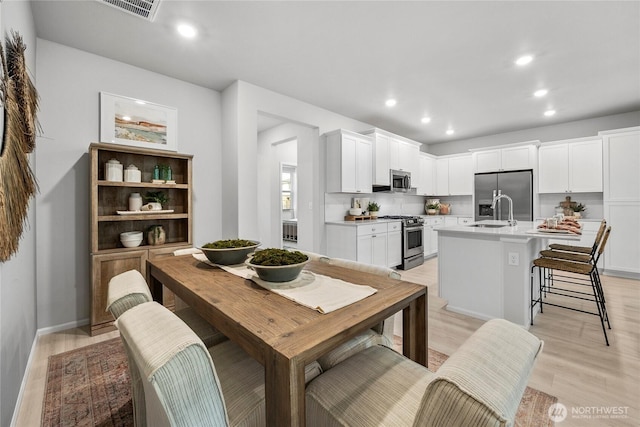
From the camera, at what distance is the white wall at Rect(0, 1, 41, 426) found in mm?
1373

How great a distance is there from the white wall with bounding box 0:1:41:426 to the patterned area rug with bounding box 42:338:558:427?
0.19m

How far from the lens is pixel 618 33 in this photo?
2525 mm

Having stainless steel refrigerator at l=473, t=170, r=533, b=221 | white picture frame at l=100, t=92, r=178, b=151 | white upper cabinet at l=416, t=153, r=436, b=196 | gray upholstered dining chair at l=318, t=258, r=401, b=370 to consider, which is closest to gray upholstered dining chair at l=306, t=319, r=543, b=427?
gray upholstered dining chair at l=318, t=258, r=401, b=370

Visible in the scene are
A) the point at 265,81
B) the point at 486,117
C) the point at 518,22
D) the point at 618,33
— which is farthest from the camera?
the point at 486,117

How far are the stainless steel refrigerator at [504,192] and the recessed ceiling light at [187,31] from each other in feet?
17.2

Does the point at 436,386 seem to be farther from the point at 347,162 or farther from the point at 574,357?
the point at 347,162

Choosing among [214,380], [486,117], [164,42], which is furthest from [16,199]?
[486,117]

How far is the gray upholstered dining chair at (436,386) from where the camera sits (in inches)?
22.4

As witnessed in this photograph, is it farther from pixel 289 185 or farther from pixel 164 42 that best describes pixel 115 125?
pixel 289 185

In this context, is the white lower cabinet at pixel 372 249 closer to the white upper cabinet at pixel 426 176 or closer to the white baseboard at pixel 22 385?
the white upper cabinet at pixel 426 176

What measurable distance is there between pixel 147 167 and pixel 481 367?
3426mm

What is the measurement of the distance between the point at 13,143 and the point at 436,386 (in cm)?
204

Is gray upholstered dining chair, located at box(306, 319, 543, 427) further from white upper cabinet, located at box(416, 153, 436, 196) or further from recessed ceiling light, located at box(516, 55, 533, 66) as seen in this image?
white upper cabinet, located at box(416, 153, 436, 196)

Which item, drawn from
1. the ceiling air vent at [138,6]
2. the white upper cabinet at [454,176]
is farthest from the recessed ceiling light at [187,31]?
the white upper cabinet at [454,176]
